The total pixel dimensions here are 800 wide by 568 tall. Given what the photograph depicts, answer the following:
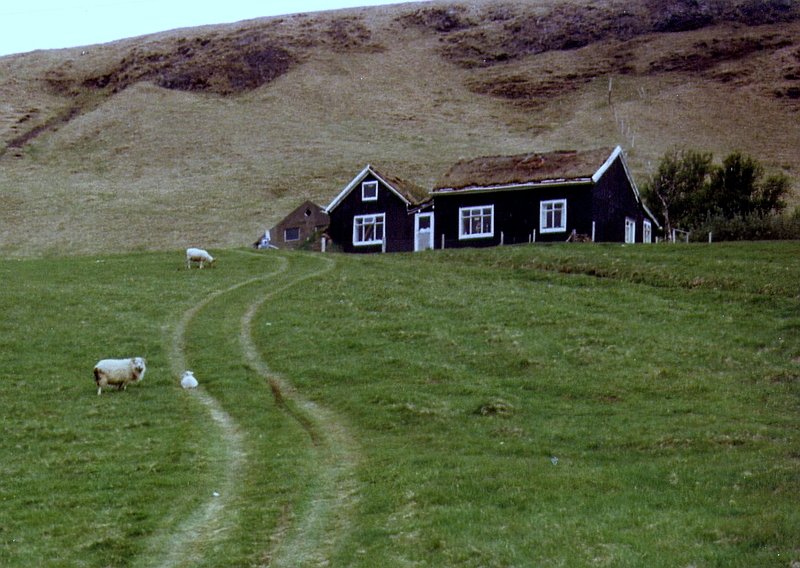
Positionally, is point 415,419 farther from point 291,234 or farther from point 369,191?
point 291,234

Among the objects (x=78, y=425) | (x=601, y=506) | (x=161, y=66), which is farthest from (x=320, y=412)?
(x=161, y=66)

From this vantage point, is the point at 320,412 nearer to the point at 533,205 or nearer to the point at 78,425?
the point at 78,425

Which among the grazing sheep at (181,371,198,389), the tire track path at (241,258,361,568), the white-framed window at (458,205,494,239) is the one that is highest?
the white-framed window at (458,205,494,239)

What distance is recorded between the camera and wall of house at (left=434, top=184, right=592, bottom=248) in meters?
→ 70.8

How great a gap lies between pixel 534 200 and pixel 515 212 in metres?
1.44

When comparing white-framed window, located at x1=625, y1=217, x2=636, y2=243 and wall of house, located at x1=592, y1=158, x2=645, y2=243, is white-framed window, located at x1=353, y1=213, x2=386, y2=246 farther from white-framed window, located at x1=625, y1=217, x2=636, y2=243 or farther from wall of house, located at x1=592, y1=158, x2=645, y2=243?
white-framed window, located at x1=625, y1=217, x2=636, y2=243

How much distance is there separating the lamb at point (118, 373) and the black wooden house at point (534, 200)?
42.1m

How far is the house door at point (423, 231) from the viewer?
76.8 meters

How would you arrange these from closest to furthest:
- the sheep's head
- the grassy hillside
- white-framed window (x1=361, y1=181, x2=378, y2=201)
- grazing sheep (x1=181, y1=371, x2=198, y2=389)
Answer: grazing sheep (x1=181, y1=371, x2=198, y2=389) → the sheep's head → white-framed window (x1=361, y1=181, x2=378, y2=201) → the grassy hillside

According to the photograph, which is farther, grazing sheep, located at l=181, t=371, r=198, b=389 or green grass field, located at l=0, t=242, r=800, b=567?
grazing sheep, located at l=181, t=371, r=198, b=389

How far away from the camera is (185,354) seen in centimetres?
3778

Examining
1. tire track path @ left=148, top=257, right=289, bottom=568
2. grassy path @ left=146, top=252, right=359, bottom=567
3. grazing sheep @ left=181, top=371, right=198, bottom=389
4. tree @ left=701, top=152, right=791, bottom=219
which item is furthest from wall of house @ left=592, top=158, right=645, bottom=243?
grazing sheep @ left=181, top=371, right=198, bottom=389

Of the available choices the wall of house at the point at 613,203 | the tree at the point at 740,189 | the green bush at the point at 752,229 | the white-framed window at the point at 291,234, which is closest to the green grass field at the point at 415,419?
the green bush at the point at 752,229

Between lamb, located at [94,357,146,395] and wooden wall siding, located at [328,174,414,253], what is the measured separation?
4551cm
